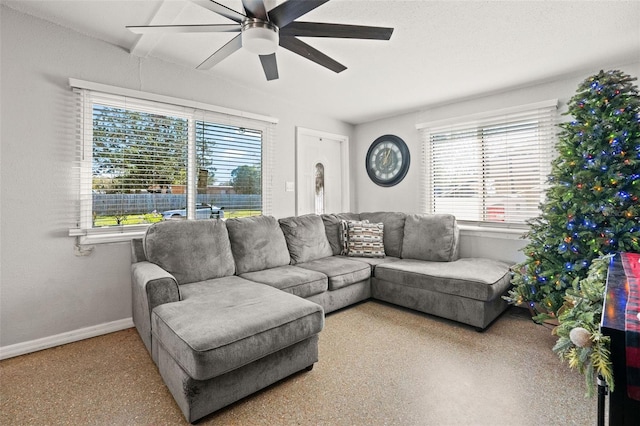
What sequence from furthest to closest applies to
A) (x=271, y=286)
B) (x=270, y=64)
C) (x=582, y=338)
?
(x=271, y=286)
(x=270, y=64)
(x=582, y=338)

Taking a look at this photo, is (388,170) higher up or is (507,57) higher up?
(507,57)

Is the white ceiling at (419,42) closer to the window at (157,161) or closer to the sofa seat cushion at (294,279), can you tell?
the window at (157,161)

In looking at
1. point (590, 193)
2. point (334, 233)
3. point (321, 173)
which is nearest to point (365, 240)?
point (334, 233)

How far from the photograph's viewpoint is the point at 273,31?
174cm

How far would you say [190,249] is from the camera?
8.73 feet

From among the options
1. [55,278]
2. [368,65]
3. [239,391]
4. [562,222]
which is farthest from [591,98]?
[55,278]

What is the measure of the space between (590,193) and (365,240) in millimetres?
2190

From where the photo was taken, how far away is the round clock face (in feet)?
14.8

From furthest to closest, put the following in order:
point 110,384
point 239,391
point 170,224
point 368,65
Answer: point 368,65 < point 170,224 < point 110,384 < point 239,391

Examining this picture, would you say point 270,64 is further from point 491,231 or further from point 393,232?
point 491,231

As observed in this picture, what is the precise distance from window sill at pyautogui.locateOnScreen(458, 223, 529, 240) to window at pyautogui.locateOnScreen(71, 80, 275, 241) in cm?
261

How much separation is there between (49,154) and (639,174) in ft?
14.5

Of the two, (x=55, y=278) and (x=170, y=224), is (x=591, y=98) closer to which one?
(x=170, y=224)

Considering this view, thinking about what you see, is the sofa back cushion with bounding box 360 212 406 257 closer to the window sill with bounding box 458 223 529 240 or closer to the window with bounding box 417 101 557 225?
the window with bounding box 417 101 557 225
